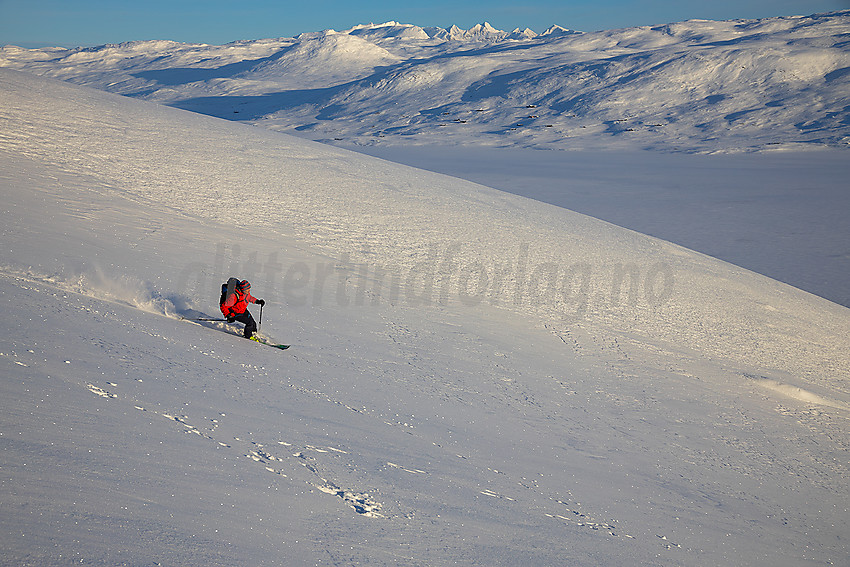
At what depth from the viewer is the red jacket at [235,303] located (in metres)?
6.29

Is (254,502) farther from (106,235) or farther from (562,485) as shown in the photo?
(106,235)

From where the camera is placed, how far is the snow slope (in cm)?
334

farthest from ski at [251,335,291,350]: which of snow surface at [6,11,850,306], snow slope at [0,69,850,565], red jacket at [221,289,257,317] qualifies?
snow surface at [6,11,850,306]

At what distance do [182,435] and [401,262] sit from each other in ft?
25.3

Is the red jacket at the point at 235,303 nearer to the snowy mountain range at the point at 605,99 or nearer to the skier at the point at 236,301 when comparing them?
the skier at the point at 236,301

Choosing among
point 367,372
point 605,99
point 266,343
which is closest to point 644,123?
point 605,99

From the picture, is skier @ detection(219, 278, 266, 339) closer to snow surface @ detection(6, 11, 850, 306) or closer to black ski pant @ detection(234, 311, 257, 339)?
black ski pant @ detection(234, 311, 257, 339)

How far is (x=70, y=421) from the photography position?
11.7 ft

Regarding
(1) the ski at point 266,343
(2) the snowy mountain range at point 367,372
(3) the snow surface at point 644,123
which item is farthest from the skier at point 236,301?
(3) the snow surface at point 644,123

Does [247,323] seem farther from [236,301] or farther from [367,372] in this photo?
[367,372]

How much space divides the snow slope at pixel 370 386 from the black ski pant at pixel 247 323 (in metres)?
0.18

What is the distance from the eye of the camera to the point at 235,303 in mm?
6305

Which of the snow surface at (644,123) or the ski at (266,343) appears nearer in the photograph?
the ski at (266,343)

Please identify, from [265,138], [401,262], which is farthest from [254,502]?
[265,138]
